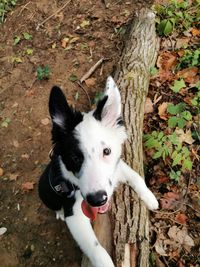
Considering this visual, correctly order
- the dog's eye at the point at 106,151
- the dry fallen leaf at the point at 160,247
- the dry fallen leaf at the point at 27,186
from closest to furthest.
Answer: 1. the dog's eye at the point at 106,151
2. the dry fallen leaf at the point at 160,247
3. the dry fallen leaf at the point at 27,186

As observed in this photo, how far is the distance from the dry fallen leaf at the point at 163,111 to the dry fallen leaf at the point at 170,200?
1118 millimetres

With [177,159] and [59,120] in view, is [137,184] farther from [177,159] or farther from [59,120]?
[59,120]

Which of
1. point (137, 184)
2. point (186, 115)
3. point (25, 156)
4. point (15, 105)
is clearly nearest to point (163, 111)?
point (186, 115)

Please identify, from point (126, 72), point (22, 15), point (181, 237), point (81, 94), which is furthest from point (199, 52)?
point (22, 15)

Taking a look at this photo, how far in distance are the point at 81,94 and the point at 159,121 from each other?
1.39 metres

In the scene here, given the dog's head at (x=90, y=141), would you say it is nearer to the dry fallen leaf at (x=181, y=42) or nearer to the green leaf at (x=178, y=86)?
the green leaf at (x=178, y=86)

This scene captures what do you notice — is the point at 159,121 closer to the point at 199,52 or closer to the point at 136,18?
the point at 199,52

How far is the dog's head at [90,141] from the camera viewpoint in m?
3.00

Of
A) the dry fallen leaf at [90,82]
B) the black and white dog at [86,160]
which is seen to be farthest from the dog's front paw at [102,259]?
the dry fallen leaf at [90,82]

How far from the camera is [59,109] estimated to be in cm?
316

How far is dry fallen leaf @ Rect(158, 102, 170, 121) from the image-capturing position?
16.4 feet

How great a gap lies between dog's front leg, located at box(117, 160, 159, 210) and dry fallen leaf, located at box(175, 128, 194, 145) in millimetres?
966

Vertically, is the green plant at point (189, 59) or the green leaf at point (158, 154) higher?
the green plant at point (189, 59)

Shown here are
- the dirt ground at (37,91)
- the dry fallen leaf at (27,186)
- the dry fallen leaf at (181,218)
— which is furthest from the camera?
the dry fallen leaf at (27,186)
